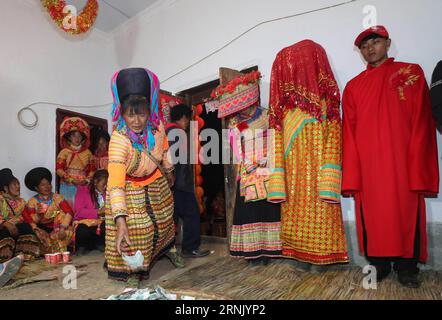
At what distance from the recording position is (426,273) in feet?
7.95

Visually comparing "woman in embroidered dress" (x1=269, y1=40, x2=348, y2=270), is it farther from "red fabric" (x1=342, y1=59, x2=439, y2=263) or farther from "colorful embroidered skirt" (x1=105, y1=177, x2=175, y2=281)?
"colorful embroidered skirt" (x1=105, y1=177, x2=175, y2=281)

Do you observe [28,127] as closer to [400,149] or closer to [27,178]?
[27,178]

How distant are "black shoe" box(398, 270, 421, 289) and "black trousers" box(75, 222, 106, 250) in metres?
3.31

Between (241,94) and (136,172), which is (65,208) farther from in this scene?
(241,94)

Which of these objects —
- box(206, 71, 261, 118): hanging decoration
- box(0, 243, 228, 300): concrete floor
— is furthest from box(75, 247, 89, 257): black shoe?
box(206, 71, 261, 118): hanging decoration

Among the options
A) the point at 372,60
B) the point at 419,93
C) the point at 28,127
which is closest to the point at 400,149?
the point at 419,93

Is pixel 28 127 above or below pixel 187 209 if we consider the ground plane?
above

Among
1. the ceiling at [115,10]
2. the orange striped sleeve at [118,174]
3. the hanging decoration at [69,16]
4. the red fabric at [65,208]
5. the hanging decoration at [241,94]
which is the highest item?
the ceiling at [115,10]

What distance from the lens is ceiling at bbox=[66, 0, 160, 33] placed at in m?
5.25

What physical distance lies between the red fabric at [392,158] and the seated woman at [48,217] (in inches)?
135

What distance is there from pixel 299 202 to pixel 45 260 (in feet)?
10.0

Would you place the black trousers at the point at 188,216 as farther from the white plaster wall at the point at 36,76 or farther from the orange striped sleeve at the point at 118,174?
the white plaster wall at the point at 36,76

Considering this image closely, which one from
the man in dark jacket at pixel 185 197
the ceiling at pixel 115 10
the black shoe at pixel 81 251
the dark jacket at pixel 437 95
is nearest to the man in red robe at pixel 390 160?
the dark jacket at pixel 437 95

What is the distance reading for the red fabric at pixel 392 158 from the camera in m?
2.13
